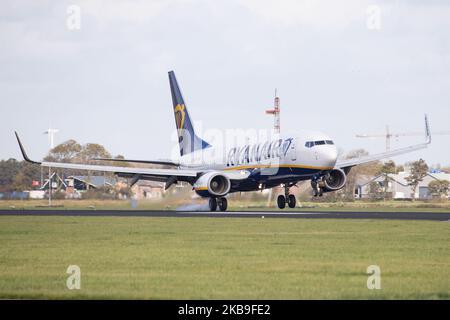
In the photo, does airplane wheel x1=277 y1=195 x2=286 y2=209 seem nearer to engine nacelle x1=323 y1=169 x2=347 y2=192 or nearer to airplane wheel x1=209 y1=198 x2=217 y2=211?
airplane wheel x1=209 y1=198 x2=217 y2=211

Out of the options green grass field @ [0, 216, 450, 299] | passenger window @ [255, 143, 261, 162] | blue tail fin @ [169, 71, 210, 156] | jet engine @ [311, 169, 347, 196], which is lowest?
green grass field @ [0, 216, 450, 299]

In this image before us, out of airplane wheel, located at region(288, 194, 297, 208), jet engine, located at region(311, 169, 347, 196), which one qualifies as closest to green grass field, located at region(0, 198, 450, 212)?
airplane wheel, located at region(288, 194, 297, 208)

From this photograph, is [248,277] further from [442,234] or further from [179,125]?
[179,125]

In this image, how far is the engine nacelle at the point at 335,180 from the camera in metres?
59.0

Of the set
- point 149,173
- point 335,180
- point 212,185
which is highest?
point 149,173

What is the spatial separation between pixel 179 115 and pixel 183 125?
0.98 m

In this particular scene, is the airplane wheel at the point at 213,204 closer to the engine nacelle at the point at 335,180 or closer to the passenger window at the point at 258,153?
the passenger window at the point at 258,153

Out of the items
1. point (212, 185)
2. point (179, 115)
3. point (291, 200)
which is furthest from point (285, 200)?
point (179, 115)

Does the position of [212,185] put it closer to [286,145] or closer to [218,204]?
[218,204]

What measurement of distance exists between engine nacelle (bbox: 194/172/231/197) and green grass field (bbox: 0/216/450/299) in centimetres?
2239

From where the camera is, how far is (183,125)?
240 ft

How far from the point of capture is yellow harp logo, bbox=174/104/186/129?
7281 centimetres

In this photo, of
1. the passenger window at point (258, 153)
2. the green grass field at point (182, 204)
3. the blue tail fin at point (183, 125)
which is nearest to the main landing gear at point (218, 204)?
the green grass field at point (182, 204)
